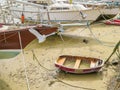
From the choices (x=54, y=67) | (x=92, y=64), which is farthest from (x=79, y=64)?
(x=54, y=67)

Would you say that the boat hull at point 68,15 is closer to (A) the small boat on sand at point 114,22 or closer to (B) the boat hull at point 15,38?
(A) the small boat on sand at point 114,22

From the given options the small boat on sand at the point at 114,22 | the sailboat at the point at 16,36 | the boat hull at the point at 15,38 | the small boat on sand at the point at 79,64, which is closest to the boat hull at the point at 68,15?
the small boat on sand at the point at 114,22

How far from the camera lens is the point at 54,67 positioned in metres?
9.16

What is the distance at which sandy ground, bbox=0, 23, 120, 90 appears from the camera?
793cm

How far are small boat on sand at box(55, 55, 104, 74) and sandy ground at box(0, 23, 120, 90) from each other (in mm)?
244

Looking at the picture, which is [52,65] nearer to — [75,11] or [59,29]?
[59,29]

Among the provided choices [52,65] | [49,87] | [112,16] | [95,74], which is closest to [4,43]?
[52,65]

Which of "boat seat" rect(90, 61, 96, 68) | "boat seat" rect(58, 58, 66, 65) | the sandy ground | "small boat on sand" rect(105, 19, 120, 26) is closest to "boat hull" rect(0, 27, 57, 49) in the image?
the sandy ground

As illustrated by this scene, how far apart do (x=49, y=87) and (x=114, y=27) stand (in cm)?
857

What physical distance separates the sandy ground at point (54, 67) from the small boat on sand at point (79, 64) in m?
0.24

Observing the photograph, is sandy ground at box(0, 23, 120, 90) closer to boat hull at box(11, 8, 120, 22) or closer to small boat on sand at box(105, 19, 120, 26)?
small boat on sand at box(105, 19, 120, 26)

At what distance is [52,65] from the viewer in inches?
369

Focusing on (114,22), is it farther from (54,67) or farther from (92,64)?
(54,67)

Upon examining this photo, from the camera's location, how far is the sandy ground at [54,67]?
312 inches
